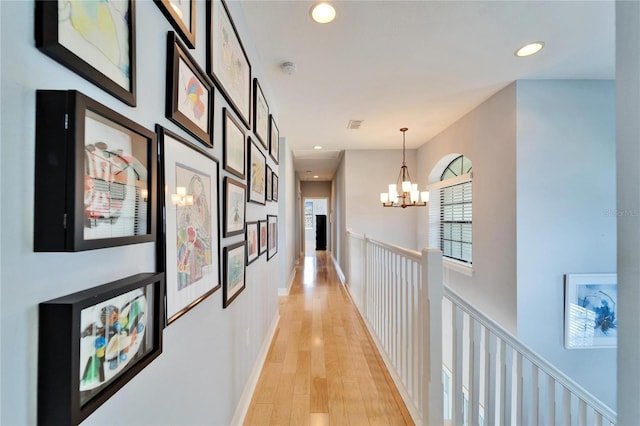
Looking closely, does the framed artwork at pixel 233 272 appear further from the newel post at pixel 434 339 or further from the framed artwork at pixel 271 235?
the newel post at pixel 434 339

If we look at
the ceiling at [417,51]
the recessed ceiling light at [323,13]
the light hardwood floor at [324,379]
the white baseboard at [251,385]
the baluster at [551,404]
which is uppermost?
the ceiling at [417,51]

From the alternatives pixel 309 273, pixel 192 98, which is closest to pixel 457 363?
pixel 192 98

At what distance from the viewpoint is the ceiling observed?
1.73 m

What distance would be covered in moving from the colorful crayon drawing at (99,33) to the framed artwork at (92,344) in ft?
1.52

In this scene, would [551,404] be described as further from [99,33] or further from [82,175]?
[99,33]

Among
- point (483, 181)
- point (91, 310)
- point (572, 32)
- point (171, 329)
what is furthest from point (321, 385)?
point (572, 32)

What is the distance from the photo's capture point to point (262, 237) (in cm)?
220

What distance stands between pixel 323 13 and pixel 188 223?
160cm

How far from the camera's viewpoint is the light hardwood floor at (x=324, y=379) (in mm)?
1716

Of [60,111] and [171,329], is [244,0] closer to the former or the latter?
[60,111]

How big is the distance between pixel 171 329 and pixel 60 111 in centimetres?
68

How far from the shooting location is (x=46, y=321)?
45cm

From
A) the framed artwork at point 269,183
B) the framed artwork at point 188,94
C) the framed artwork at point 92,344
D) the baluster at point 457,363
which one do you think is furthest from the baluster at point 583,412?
the framed artwork at point 269,183

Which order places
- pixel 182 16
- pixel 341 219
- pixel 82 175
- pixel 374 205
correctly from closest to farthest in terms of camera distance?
pixel 82 175
pixel 182 16
pixel 374 205
pixel 341 219
